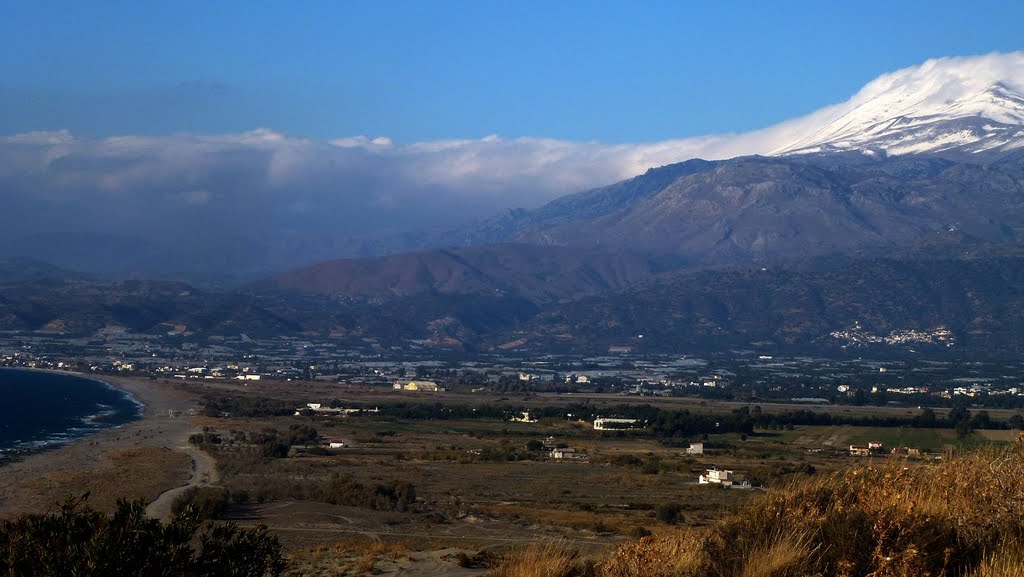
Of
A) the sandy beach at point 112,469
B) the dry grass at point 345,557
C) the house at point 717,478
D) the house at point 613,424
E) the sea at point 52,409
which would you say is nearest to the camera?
the dry grass at point 345,557

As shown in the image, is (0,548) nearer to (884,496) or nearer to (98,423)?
(884,496)

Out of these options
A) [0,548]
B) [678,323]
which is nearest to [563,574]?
[0,548]

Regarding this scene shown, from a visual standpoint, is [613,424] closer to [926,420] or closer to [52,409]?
[926,420]

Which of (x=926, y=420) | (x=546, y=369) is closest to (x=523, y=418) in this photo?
(x=926, y=420)

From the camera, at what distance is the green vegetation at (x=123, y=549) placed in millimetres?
8211

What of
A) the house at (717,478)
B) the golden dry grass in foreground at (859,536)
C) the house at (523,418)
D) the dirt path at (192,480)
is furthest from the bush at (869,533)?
the house at (523,418)

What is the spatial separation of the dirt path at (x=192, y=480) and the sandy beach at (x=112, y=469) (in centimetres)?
3

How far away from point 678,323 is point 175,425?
11468 cm

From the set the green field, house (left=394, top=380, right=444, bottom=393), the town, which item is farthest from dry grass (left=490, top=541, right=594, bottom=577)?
house (left=394, top=380, right=444, bottom=393)

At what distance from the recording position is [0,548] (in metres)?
8.64

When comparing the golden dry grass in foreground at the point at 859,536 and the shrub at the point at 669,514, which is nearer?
the golden dry grass in foreground at the point at 859,536

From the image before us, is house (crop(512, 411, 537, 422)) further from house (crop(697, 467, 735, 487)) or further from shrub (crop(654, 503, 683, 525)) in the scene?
shrub (crop(654, 503, 683, 525))

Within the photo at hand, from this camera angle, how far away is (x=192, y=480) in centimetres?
3488

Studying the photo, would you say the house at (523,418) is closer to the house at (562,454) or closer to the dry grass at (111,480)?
the house at (562,454)
